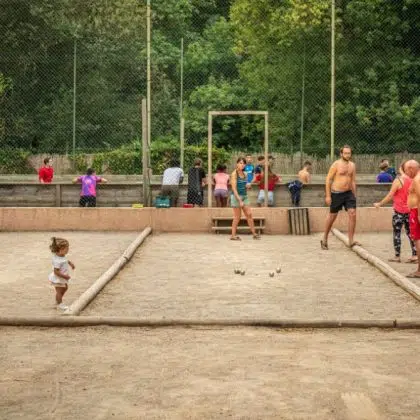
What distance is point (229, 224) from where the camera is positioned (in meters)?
24.0

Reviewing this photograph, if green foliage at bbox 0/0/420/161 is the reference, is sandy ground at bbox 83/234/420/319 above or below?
below

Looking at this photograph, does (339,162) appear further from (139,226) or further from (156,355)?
(156,355)

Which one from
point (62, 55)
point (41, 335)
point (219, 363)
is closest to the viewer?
point (219, 363)

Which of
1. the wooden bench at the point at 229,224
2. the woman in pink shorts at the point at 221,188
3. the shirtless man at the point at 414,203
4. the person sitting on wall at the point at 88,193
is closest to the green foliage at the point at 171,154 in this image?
the person sitting on wall at the point at 88,193

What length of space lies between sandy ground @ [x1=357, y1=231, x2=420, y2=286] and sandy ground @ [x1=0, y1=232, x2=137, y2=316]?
401 centimetres

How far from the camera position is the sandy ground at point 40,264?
1220 centimetres

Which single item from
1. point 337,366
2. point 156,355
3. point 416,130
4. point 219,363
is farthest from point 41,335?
point 416,130

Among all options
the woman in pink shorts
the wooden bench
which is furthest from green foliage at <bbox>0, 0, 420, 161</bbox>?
the wooden bench

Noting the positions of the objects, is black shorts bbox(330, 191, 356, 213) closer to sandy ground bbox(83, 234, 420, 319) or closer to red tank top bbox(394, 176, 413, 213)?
sandy ground bbox(83, 234, 420, 319)

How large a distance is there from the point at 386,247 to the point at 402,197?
3099 millimetres

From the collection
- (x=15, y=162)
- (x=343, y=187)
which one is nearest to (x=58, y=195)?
(x=343, y=187)

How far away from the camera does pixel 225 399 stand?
7.34 m

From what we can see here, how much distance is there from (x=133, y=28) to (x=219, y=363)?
45.7 metres

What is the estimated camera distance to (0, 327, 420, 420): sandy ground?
23.3ft
